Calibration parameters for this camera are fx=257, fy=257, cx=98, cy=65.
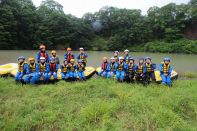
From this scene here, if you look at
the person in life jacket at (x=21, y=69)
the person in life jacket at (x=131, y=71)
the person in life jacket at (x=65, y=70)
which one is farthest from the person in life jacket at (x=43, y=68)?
the person in life jacket at (x=131, y=71)

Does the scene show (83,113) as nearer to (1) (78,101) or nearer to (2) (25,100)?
(1) (78,101)

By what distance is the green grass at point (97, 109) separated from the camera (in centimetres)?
455

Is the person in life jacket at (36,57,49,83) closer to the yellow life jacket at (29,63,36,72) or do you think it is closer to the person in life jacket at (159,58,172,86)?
the yellow life jacket at (29,63,36,72)

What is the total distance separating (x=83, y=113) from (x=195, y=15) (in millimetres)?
35735

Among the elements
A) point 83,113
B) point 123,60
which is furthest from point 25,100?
point 123,60

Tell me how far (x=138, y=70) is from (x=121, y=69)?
0.58 meters

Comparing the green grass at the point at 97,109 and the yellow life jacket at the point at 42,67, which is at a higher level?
the yellow life jacket at the point at 42,67

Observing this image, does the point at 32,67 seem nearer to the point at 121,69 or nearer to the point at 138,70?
the point at 121,69

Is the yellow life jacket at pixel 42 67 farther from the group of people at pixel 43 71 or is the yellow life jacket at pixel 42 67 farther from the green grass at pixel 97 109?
the green grass at pixel 97 109

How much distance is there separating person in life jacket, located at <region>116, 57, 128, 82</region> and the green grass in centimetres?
135

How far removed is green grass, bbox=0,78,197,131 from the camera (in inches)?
179

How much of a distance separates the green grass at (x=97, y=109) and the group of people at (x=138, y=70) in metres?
1.11

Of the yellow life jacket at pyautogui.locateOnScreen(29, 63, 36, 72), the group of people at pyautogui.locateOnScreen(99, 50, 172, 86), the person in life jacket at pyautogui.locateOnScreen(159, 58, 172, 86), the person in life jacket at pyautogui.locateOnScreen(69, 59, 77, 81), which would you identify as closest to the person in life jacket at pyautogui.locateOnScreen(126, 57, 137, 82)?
the group of people at pyautogui.locateOnScreen(99, 50, 172, 86)

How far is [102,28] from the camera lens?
4150 centimetres
